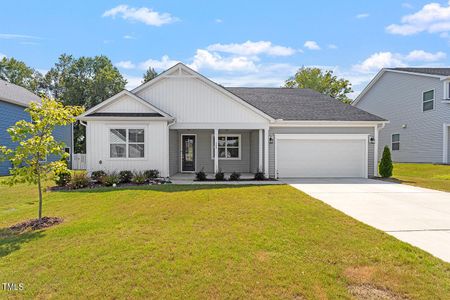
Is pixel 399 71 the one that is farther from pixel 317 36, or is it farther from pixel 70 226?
pixel 70 226

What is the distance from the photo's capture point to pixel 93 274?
4.04 m

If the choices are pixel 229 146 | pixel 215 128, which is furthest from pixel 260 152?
pixel 229 146

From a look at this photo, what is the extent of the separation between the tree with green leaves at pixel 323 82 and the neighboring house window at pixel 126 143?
100ft

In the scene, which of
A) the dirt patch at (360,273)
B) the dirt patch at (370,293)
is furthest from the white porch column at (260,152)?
the dirt patch at (370,293)

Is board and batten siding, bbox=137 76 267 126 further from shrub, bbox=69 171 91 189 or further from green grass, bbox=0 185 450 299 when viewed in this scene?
green grass, bbox=0 185 450 299

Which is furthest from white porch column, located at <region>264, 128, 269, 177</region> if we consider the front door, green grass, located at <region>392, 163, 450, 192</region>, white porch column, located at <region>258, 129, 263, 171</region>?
green grass, located at <region>392, 163, 450, 192</region>

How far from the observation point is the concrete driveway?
5.38 m

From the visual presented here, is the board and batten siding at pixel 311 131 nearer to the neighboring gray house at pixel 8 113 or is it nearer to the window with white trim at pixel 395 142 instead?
the window with white trim at pixel 395 142

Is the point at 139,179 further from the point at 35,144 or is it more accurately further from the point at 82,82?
the point at 82,82

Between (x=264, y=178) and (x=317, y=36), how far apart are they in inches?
414

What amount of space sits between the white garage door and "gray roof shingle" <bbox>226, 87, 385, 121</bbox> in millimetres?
1047

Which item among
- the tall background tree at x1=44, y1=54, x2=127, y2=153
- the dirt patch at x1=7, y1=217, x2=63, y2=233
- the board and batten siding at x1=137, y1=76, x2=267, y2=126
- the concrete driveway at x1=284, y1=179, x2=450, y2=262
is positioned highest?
the tall background tree at x1=44, y1=54, x2=127, y2=153

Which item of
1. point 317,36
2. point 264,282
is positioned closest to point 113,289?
point 264,282

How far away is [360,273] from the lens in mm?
3959
